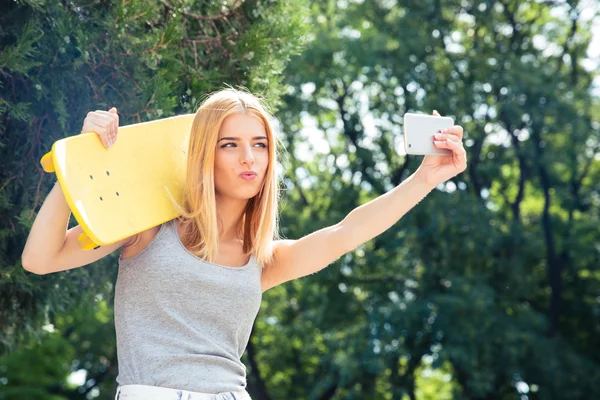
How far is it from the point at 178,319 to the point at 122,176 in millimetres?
460

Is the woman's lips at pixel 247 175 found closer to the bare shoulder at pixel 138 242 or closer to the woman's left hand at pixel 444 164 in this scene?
the bare shoulder at pixel 138 242

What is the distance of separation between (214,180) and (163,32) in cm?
96

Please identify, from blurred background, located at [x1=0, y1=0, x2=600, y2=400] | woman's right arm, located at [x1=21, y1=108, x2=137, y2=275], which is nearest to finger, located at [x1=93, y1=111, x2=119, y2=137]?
woman's right arm, located at [x1=21, y1=108, x2=137, y2=275]

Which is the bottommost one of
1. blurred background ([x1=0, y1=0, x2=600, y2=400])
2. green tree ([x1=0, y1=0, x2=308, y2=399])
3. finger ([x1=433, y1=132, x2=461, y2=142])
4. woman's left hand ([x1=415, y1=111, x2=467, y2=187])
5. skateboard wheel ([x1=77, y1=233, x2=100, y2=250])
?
blurred background ([x1=0, y1=0, x2=600, y2=400])

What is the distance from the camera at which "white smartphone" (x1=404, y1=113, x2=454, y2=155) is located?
97.3 inches

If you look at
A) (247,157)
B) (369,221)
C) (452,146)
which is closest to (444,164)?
(452,146)

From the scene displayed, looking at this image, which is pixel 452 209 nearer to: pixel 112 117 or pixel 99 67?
pixel 99 67

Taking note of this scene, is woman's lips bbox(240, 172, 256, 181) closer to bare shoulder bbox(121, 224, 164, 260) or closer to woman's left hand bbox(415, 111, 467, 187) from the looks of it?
bare shoulder bbox(121, 224, 164, 260)

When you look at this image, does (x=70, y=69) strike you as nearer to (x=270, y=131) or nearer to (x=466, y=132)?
(x=270, y=131)

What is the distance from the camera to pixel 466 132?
12094 mm

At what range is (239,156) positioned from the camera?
8.35 feet

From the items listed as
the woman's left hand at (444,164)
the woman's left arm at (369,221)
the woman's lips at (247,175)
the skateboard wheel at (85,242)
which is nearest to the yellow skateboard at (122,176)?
the skateboard wheel at (85,242)

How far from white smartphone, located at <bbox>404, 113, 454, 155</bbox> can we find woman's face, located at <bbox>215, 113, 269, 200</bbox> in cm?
44

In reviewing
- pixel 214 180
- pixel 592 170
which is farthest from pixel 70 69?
pixel 592 170
